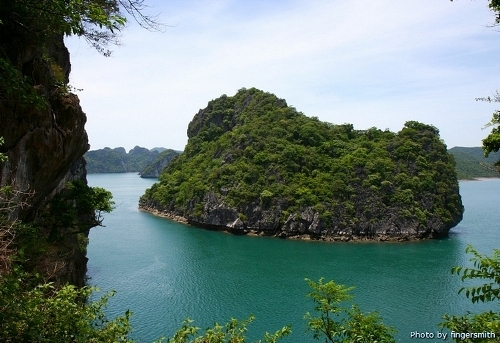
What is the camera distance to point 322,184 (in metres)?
43.3

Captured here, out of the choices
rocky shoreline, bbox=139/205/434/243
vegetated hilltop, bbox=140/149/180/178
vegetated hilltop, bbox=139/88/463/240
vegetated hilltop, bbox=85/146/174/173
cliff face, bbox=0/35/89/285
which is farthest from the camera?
vegetated hilltop, bbox=85/146/174/173

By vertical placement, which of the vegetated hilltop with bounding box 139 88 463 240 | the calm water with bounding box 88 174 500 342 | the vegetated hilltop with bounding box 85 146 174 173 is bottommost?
the calm water with bounding box 88 174 500 342

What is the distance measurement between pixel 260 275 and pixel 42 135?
19.8 m

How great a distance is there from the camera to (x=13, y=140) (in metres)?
8.94

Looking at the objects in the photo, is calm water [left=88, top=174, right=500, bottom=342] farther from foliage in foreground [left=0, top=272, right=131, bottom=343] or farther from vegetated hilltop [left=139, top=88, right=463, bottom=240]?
foliage in foreground [left=0, top=272, right=131, bottom=343]

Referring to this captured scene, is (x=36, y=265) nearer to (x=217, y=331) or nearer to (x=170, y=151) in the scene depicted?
(x=217, y=331)

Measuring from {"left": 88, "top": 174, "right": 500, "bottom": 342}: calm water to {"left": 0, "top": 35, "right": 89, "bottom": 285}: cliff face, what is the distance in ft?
25.4

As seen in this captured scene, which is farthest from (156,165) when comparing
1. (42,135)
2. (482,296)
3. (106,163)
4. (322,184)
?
(482,296)

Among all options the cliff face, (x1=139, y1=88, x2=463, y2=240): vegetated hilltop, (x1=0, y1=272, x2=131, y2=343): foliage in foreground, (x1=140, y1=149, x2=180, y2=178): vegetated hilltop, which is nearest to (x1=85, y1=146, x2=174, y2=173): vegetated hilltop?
(x1=140, y1=149, x2=180, y2=178): vegetated hilltop

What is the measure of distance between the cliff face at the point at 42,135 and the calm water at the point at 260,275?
7.75m

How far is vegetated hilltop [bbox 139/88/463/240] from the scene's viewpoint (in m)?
40.2

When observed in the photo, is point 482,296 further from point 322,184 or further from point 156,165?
point 156,165

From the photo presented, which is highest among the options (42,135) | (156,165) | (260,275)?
(156,165)

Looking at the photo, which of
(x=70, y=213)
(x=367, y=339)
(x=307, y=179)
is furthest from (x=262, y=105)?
(x=367, y=339)
